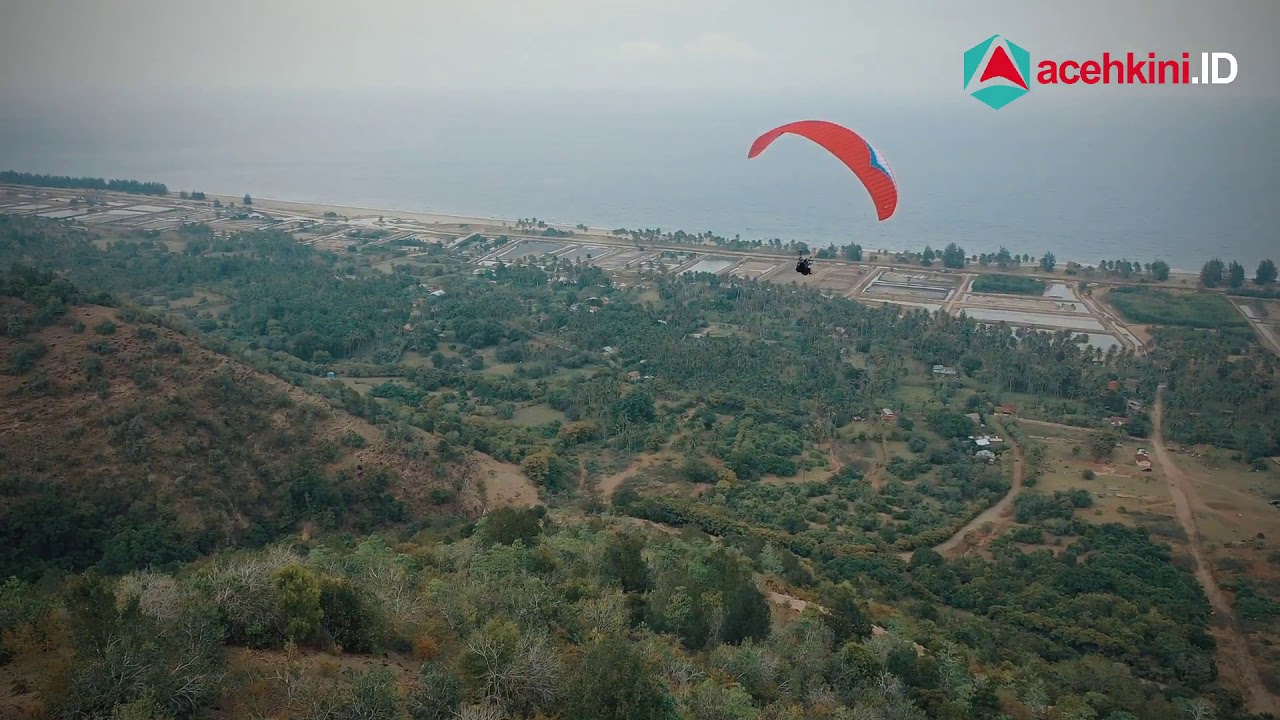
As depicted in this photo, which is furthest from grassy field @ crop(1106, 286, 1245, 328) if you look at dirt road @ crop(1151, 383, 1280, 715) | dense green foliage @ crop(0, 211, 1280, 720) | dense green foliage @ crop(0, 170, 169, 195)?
dense green foliage @ crop(0, 170, 169, 195)

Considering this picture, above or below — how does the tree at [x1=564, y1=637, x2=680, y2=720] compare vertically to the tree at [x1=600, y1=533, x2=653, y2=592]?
above

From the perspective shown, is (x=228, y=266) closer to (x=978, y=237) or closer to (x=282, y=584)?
(x=282, y=584)

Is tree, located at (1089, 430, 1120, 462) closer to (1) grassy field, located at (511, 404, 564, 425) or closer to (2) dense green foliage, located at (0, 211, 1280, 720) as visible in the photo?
(2) dense green foliage, located at (0, 211, 1280, 720)

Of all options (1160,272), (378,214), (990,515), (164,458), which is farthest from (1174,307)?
(378,214)

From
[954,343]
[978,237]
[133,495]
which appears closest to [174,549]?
[133,495]

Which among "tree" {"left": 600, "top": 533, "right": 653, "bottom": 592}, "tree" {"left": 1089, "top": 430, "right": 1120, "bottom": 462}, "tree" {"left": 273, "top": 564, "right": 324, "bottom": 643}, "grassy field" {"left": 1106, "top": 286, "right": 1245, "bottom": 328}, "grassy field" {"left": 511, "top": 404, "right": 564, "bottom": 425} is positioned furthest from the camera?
"grassy field" {"left": 1106, "top": 286, "right": 1245, "bottom": 328}
